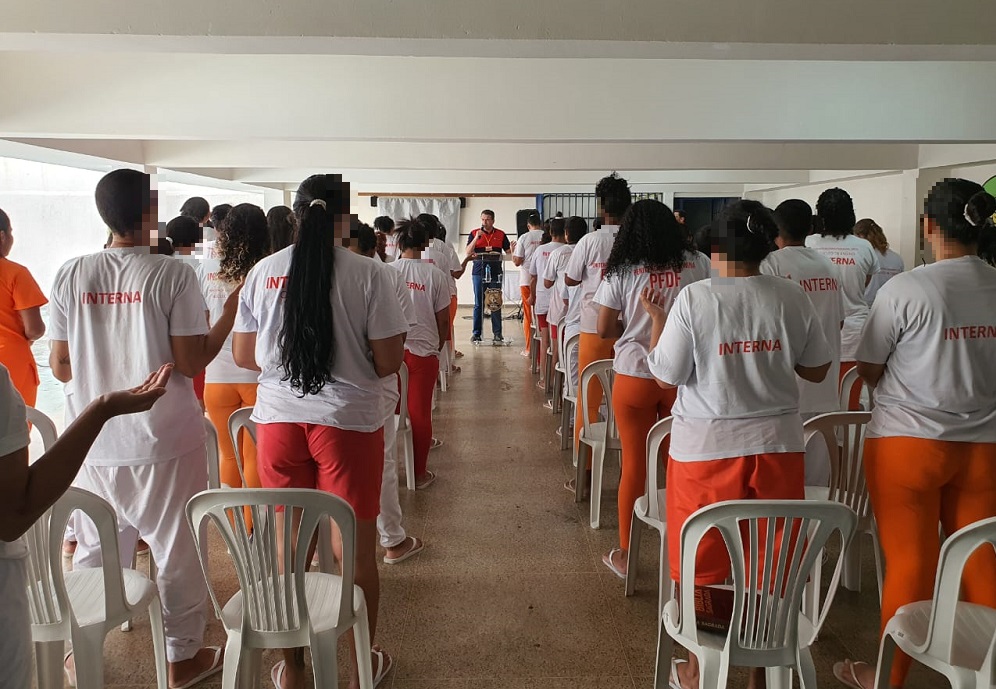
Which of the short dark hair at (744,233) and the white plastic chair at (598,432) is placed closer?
the short dark hair at (744,233)

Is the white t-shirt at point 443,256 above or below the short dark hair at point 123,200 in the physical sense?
below

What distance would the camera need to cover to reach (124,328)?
236 centimetres

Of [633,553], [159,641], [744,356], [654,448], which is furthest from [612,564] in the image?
[159,641]

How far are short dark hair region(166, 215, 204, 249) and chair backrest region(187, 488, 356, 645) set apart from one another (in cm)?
198

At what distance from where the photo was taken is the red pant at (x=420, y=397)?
4465mm

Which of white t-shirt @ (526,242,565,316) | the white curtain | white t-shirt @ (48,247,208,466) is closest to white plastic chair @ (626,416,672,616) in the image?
white t-shirt @ (48,247,208,466)

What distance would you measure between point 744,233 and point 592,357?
237 cm

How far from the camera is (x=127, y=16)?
2.72 meters

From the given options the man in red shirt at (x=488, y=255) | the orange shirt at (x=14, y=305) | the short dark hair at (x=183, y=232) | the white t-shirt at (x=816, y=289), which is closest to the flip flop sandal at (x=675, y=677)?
the white t-shirt at (x=816, y=289)

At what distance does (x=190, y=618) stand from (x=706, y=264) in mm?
2485

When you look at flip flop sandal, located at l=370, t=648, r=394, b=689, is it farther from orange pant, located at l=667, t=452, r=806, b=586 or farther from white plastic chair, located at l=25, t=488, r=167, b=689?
orange pant, located at l=667, t=452, r=806, b=586

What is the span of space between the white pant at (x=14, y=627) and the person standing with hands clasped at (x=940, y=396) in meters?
2.26

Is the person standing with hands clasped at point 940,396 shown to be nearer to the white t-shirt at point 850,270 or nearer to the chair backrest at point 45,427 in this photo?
the white t-shirt at point 850,270

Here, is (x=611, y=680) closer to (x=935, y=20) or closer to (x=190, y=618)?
(x=190, y=618)
